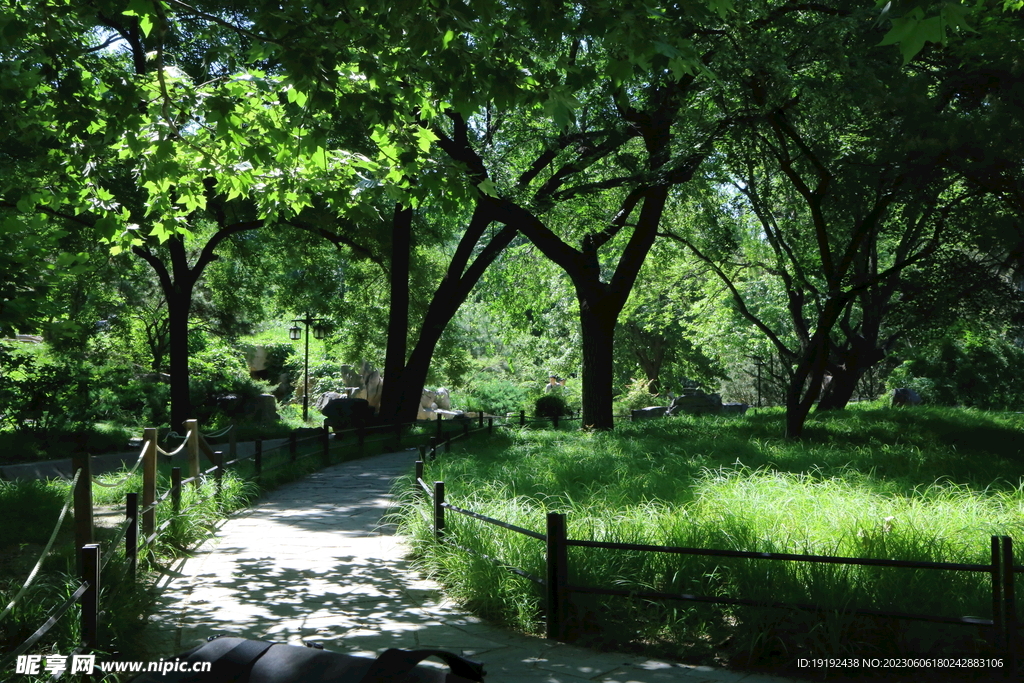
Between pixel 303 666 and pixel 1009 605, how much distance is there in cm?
450

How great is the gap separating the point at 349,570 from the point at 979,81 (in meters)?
11.3

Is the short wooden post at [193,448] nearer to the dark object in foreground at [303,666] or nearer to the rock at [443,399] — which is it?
the dark object in foreground at [303,666]

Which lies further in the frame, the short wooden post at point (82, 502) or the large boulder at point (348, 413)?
the large boulder at point (348, 413)

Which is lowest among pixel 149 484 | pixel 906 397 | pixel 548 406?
pixel 149 484

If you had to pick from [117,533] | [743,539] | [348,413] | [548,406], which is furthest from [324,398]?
[743,539]

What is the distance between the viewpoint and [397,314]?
79.3 feet

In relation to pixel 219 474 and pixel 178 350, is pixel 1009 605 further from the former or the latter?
pixel 178 350

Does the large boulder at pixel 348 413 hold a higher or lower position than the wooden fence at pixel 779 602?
higher

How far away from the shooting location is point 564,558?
6.16 m

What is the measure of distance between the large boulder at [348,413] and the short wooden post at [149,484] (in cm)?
1646

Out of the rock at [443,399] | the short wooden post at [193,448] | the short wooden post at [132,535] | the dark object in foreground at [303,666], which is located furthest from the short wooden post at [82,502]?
the rock at [443,399]

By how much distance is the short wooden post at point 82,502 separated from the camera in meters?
6.39

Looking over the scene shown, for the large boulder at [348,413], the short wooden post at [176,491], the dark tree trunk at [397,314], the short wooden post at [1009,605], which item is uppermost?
the dark tree trunk at [397,314]

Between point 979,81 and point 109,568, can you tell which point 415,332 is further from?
point 109,568
